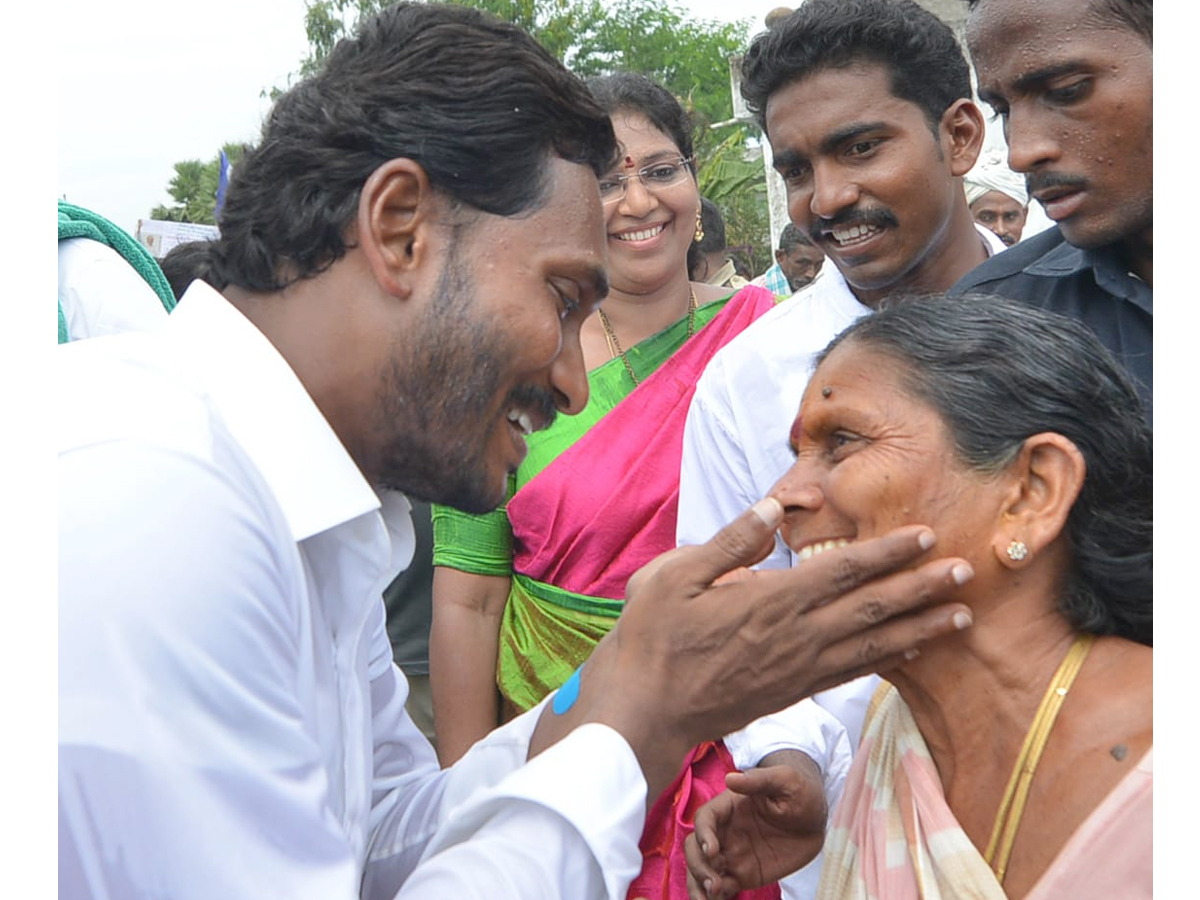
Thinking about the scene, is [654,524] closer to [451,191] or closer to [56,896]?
[451,191]

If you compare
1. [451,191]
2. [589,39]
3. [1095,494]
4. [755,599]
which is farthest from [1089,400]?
[589,39]

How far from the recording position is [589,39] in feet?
144

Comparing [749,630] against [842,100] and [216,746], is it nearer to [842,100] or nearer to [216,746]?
[216,746]

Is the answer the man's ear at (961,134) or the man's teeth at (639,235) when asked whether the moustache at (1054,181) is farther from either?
the man's teeth at (639,235)

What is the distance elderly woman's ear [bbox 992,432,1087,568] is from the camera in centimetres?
206

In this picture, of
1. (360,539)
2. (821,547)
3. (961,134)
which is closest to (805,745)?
(821,547)

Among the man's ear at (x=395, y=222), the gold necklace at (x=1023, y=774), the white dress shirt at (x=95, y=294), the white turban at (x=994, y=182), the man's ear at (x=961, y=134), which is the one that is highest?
the white dress shirt at (x=95, y=294)

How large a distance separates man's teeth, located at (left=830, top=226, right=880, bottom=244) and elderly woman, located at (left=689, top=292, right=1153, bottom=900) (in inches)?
47.8

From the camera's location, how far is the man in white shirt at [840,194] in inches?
130

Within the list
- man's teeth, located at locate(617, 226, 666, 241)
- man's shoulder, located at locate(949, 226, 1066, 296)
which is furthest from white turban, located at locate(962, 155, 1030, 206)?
man's shoulder, located at locate(949, 226, 1066, 296)

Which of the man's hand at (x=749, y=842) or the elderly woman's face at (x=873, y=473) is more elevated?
the elderly woman's face at (x=873, y=473)

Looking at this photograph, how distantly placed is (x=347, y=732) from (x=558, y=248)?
100cm

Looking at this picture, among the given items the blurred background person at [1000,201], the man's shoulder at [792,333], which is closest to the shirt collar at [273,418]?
the man's shoulder at [792,333]

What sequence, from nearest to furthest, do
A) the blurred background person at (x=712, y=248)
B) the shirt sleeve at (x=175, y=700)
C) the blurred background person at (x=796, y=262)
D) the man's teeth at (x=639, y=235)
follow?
the shirt sleeve at (x=175, y=700) → the man's teeth at (x=639, y=235) → the blurred background person at (x=712, y=248) → the blurred background person at (x=796, y=262)
